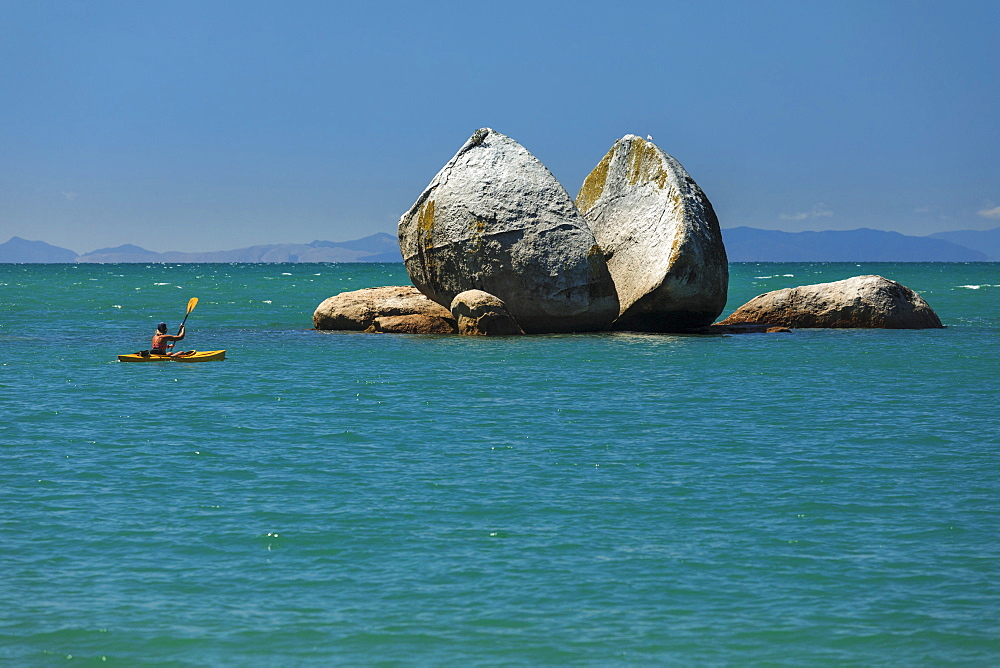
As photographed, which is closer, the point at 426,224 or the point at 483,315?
the point at 483,315

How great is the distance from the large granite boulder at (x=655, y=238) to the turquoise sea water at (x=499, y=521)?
8306 millimetres

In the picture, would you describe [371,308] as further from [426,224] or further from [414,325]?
[426,224]

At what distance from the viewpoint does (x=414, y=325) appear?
99.7 ft

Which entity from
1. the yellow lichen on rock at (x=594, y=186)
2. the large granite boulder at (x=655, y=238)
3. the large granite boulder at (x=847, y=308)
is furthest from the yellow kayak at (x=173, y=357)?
the large granite boulder at (x=847, y=308)

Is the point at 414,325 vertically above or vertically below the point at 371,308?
below

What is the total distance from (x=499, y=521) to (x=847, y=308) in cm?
2453

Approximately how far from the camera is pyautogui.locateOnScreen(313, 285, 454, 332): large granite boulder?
101 ft

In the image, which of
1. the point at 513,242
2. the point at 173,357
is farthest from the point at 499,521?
the point at 513,242

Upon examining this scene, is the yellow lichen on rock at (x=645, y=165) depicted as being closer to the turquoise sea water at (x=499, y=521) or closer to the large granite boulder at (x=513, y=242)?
the large granite boulder at (x=513, y=242)

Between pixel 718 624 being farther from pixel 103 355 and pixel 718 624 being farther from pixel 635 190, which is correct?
pixel 635 190

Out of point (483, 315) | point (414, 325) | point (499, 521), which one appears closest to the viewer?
point (499, 521)

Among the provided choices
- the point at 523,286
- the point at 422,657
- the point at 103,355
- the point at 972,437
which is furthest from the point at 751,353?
the point at 422,657

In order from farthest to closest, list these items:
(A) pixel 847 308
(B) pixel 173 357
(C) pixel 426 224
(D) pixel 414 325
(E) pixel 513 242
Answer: (A) pixel 847 308 → (D) pixel 414 325 → (C) pixel 426 224 → (E) pixel 513 242 → (B) pixel 173 357

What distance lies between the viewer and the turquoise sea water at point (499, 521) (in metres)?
7.22
